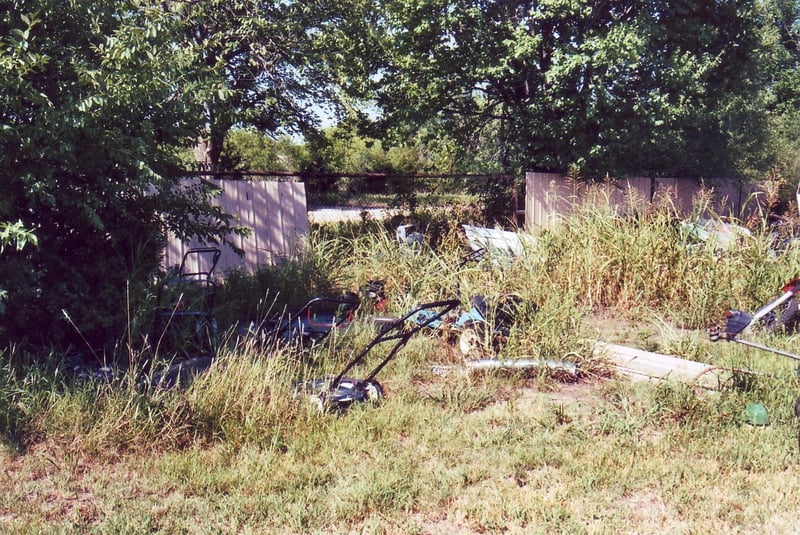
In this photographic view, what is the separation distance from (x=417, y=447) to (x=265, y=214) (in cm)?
673

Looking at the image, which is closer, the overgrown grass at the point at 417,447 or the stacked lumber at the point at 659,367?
the overgrown grass at the point at 417,447

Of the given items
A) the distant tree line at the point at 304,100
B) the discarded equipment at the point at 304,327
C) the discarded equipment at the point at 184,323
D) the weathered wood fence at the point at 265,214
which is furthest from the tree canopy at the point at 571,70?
the discarded equipment at the point at 184,323

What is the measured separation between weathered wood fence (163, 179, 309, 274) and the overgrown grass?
14.0ft

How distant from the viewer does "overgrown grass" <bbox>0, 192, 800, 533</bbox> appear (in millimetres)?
3443

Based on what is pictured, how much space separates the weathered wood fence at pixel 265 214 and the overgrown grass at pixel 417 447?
428 centimetres

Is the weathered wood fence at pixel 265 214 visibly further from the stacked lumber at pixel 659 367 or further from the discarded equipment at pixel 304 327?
the stacked lumber at pixel 659 367

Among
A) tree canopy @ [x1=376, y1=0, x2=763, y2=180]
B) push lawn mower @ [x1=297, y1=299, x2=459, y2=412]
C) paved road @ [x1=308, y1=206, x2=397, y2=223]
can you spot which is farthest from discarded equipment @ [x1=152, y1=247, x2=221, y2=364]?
tree canopy @ [x1=376, y1=0, x2=763, y2=180]

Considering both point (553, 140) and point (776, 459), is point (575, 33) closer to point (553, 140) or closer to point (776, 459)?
point (553, 140)

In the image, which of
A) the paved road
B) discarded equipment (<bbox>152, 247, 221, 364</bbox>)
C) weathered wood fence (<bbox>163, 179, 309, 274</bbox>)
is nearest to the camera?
discarded equipment (<bbox>152, 247, 221, 364</bbox>)

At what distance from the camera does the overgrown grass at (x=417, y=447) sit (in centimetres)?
344

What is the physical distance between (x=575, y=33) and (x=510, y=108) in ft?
6.35

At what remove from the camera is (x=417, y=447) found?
167 inches

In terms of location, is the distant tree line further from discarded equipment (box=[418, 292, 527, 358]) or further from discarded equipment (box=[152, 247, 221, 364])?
discarded equipment (box=[418, 292, 527, 358])

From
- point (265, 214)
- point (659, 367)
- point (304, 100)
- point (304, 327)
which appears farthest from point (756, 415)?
point (304, 100)
